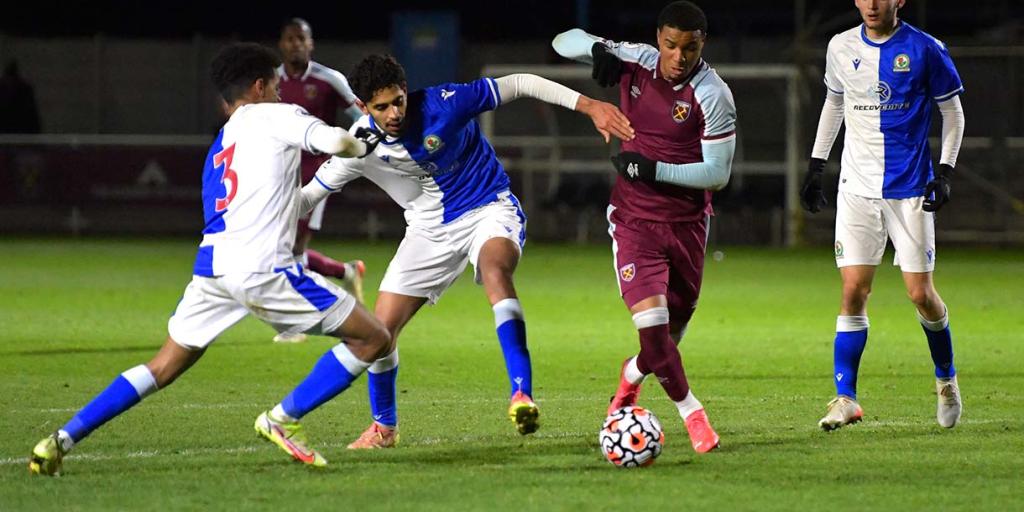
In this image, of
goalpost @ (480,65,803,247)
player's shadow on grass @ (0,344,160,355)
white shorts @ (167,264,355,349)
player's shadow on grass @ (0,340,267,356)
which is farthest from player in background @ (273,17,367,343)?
goalpost @ (480,65,803,247)

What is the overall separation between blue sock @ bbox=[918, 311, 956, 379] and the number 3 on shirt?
3.68m

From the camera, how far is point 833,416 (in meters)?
7.90

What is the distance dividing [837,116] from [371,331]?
3.00 meters

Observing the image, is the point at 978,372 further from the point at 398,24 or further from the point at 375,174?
the point at 398,24

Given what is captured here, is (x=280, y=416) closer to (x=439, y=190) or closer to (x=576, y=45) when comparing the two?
(x=439, y=190)

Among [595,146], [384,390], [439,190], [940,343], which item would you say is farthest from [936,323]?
[595,146]

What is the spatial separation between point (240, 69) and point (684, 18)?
199 centimetres

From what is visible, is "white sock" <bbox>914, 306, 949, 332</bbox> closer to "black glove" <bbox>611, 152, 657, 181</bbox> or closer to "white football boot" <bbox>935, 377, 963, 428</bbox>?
"white football boot" <bbox>935, 377, 963, 428</bbox>

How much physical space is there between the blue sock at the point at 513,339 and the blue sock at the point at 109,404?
1.64m

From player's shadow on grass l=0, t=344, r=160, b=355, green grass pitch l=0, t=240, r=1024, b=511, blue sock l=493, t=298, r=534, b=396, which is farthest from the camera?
player's shadow on grass l=0, t=344, r=160, b=355

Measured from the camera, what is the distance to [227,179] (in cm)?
666

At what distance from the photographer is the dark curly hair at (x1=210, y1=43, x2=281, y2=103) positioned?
22.2 ft

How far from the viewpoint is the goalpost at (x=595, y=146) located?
23891 millimetres

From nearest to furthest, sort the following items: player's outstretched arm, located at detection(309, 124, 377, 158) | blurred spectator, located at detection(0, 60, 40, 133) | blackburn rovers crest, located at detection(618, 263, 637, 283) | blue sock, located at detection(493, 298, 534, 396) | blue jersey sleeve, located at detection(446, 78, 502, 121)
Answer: player's outstretched arm, located at detection(309, 124, 377, 158) → blue sock, located at detection(493, 298, 534, 396) → blackburn rovers crest, located at detection(618, 263, 637, 283) → blue jersey sleeve, located at detection(446, 78, 502, 121) → blurred spectator, located at detection(0, 60, 40, 133)
